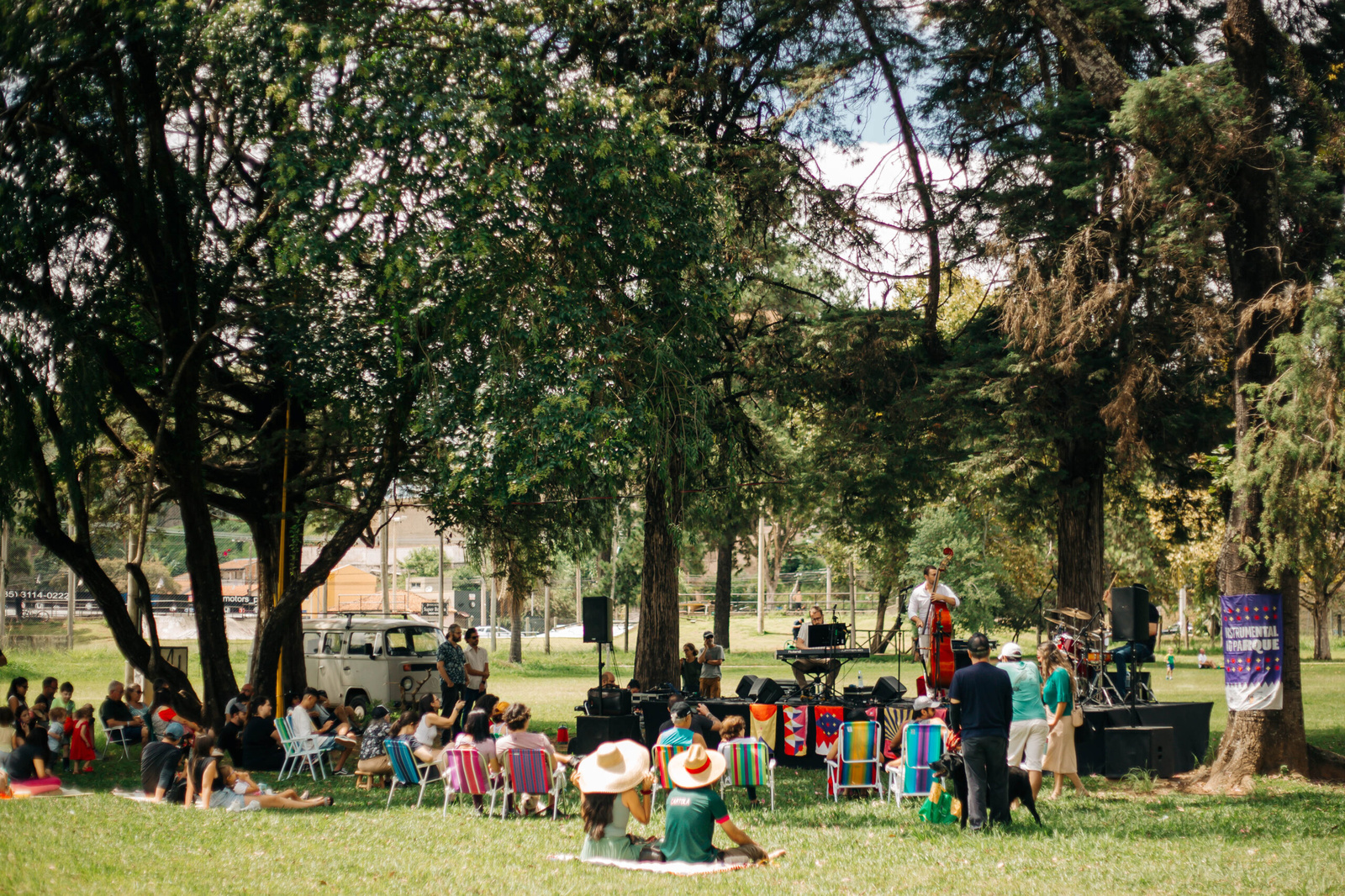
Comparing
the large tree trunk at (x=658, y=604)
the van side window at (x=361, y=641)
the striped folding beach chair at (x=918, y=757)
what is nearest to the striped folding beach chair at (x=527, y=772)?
the striped folding beach chair at (x=918, y=757)

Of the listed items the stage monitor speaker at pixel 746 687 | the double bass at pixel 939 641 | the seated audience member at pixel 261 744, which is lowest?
the seated audience member at pixel 261 744

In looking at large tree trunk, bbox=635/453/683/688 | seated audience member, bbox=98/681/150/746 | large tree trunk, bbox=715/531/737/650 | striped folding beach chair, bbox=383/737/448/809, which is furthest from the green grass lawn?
large tree trunk, bbox=715/531/737/650

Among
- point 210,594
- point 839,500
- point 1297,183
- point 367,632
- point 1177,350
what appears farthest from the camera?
point 367,632

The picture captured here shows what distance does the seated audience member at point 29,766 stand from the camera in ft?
35.6

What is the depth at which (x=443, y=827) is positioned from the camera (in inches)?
362

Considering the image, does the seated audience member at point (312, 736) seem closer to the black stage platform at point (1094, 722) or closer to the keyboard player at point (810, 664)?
the black stage platform at point (1094, 722)

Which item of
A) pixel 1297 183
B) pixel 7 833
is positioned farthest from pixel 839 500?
pixel 7 833

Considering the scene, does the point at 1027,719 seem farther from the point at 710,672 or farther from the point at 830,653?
the point at 710,672

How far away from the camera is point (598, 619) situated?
50.0 ft

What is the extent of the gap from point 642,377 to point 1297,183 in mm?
7161

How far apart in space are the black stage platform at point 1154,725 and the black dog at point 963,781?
3.16 meters

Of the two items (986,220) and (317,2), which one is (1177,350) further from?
(317,2)

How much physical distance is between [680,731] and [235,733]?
687 centimetres

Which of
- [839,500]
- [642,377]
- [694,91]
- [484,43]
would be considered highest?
[694,91]
